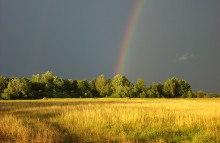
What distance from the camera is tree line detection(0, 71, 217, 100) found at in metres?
109

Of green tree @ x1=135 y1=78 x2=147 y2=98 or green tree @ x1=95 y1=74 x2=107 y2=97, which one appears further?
green tree @ x1=95 y1=74 x2=107 y2=97

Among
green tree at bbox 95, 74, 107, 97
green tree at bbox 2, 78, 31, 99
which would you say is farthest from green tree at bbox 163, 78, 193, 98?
green tree at bbox 2, 78, 31, 99

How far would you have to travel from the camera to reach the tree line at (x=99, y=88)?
10923 cm

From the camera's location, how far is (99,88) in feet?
424

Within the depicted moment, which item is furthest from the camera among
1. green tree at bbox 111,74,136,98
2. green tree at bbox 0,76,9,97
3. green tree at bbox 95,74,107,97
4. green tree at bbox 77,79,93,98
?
green tree at bbox 95,74,107,97

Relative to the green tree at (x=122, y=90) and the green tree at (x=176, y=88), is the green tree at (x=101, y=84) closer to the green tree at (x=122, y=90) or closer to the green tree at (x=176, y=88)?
the green tree at (x=122, y=90)

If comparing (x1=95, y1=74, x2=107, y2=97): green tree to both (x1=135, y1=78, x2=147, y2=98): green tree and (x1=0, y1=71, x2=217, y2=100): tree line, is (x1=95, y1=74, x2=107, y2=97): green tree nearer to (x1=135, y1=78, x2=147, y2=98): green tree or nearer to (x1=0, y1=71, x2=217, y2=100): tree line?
(x1=0, y1=71, x2=217, y2=100): tree line

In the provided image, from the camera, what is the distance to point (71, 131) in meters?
17.2

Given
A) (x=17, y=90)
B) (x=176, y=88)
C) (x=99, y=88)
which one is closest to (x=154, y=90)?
(x=176, y=88)

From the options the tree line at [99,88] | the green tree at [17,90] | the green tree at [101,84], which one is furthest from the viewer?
the green tree at [101,84]

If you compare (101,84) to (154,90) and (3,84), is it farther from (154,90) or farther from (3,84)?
(3,84)

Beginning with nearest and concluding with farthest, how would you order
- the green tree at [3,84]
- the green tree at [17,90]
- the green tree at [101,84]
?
the green tree at [17,90], the green tree at [3,84], the green tree at [101,84]

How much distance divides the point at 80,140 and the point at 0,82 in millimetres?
95784

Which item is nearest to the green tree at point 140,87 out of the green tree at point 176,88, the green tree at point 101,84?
the green tree at point 176,88
